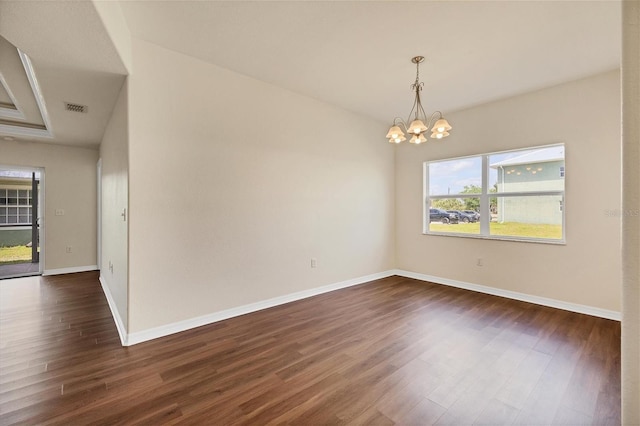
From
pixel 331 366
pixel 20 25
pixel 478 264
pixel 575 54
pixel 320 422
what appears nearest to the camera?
pixel 320 422

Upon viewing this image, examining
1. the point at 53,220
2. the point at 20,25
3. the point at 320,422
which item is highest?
the point at 20,25

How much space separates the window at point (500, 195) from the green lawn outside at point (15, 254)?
29.0 feet

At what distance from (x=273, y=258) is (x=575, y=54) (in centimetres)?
407

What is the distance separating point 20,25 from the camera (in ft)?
6.37

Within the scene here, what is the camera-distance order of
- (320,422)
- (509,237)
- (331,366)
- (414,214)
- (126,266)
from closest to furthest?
(320,422) < (331,366) < (126,266) < (509,237) < (414,214)

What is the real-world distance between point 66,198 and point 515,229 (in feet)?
26.7

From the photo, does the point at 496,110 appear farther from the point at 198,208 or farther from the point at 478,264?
the point at 198,208

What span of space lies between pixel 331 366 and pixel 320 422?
60 centimetres

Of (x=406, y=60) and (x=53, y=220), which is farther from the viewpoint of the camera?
(x=53, y=220)

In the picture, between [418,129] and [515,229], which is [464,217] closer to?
[515,229]

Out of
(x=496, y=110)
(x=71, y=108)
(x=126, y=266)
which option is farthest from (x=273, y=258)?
(x=496, y=110)

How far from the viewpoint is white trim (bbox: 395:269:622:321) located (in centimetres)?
329

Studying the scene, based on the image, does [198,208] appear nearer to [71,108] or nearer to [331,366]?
[331,366]

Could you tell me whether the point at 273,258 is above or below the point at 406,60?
below
